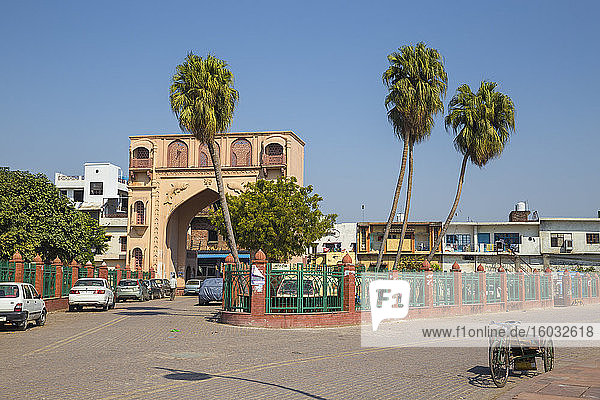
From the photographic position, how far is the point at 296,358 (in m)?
14.0

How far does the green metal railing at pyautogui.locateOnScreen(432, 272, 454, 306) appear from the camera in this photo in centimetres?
2720

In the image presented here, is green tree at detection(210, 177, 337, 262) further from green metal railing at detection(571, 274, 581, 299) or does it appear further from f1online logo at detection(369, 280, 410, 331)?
f1online logo at detection(369, 280, 410, 331)

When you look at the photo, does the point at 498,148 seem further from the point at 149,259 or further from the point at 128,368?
the point at 149,259

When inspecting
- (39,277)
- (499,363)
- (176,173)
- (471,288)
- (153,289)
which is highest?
(176,173)

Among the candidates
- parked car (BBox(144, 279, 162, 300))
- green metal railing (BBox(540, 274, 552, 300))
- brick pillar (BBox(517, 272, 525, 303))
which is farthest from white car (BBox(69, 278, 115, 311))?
green metal railing (BBox(540, 274, 552, 300))

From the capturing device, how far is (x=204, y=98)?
25.5 m

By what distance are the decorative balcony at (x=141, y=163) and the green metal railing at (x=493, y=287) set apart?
34.8m

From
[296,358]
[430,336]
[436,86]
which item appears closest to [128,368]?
[296,358]

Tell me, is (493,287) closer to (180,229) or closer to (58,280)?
(58,280)

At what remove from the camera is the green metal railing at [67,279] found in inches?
1331

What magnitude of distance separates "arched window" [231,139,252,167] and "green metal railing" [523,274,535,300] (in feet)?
89.7

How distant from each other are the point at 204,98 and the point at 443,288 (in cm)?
1252

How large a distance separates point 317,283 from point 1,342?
389 inches

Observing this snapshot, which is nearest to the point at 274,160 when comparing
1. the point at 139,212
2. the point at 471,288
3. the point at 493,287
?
the point at 139,212
